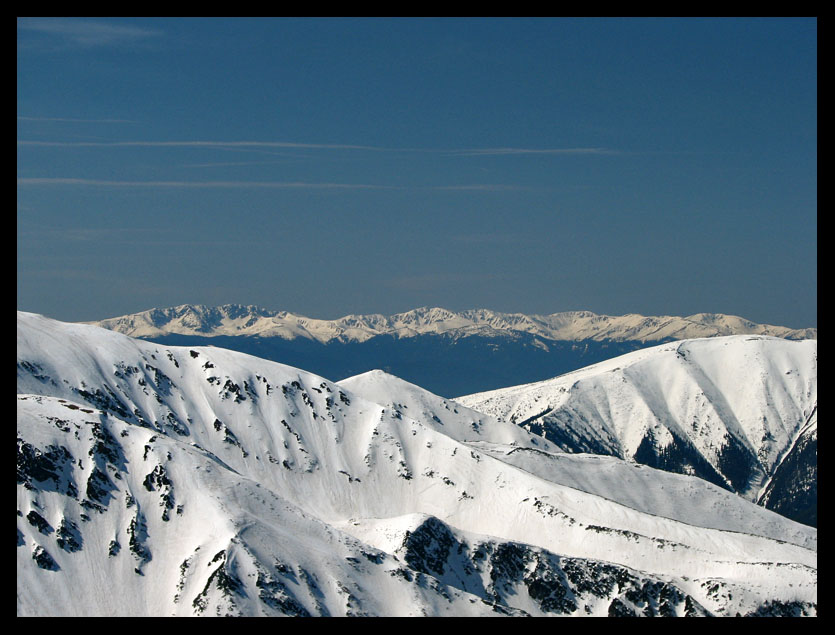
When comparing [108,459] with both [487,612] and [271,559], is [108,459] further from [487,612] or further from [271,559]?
[487,612]
